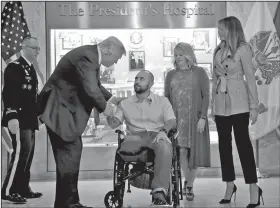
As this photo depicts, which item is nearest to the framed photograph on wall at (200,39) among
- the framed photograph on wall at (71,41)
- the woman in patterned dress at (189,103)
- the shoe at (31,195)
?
the framed photograph on wall at (71,41)

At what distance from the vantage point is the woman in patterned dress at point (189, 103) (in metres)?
4.70

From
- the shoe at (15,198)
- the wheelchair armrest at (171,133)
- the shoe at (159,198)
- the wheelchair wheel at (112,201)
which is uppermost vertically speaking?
the wheelchair armrest at (171,133)

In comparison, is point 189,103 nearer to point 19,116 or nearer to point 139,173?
point 139,173

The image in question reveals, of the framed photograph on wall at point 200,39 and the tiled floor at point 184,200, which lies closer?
the tiled floor at point 184,200

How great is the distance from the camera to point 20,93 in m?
4.70

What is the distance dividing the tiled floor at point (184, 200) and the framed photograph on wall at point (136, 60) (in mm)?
1384

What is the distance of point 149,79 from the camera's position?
4285 millimetres

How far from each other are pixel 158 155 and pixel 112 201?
0.54m

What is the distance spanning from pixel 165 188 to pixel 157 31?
2787 millimetres

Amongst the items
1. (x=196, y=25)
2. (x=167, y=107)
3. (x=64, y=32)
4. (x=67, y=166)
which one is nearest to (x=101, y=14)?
(x=64, y=32)

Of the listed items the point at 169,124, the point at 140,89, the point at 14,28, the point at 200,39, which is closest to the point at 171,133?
the point at 169,124

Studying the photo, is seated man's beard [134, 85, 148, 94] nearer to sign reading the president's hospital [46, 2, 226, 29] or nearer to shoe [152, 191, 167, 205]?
shoe [152, 191, 167, 205]

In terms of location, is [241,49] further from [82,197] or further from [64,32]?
[64,32]

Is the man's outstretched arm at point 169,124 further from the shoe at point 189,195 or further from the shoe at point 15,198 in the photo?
the shoe at point 15,198
